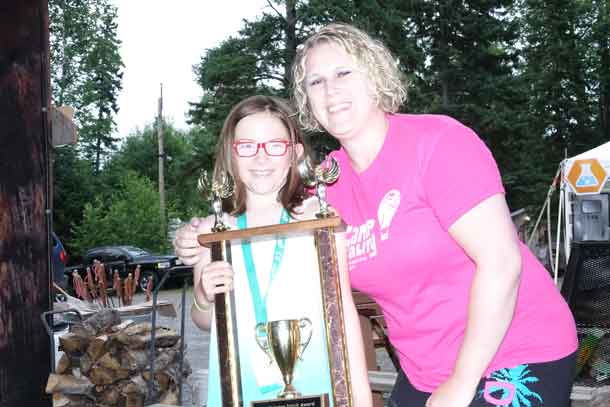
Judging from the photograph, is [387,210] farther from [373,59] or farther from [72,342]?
[72,342]

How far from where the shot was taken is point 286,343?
5.65 ft

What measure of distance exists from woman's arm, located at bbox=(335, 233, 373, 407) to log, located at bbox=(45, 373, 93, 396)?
9.71 feet

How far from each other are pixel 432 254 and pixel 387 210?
0.14m

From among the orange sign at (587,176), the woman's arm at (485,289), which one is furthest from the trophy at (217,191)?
the orange sign at (587,176)

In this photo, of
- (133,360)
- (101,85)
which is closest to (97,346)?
(133,360)

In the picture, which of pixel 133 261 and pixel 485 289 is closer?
pixel 485 289

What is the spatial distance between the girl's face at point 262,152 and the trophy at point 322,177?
0.07 metres

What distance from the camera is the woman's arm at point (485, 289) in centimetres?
147

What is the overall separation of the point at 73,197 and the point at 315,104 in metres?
29.2

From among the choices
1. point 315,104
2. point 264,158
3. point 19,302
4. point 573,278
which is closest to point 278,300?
point 264,158

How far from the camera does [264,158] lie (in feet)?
6.24

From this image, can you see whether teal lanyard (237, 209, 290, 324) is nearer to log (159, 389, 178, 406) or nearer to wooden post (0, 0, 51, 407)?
wooden post (0, 0, 51, 407)

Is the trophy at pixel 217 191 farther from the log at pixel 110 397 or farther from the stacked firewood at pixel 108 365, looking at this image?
the log at pixel 110 397

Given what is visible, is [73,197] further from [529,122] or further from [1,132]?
[1,132]
